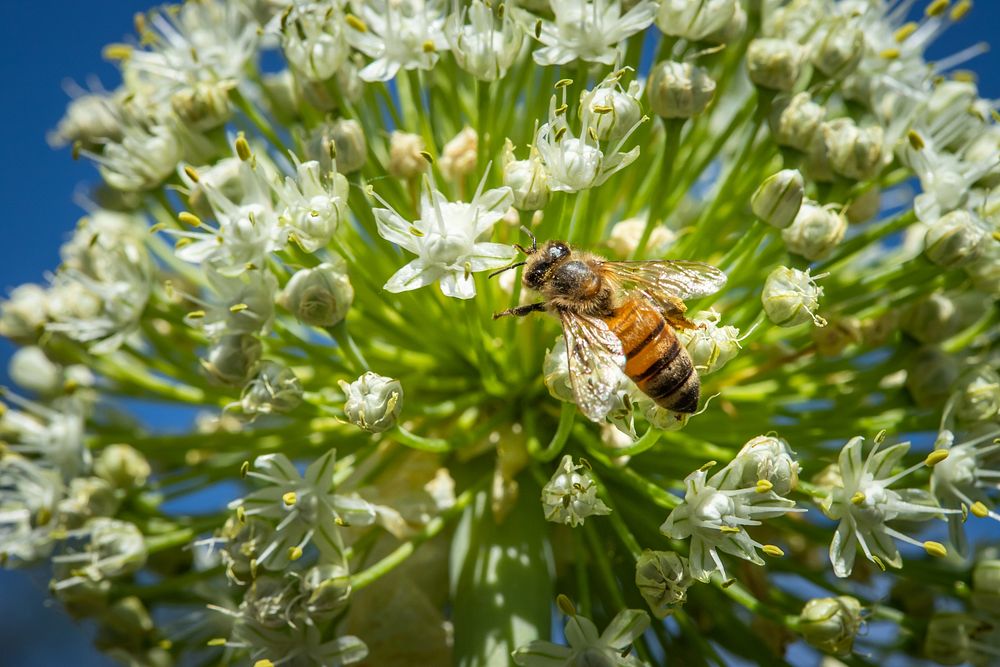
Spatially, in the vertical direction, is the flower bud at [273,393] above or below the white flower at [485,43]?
below

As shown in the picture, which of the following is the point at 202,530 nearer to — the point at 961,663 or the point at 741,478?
the point at 741,478

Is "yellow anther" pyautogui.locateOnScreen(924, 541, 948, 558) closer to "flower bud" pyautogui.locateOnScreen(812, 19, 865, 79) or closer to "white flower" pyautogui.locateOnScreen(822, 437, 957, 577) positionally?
"white flower" pyautogui.locateOnScreen(822, 437, 957, 577)

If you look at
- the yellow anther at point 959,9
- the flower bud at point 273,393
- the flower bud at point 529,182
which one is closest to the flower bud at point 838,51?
→ the yellow anther at point 959,9

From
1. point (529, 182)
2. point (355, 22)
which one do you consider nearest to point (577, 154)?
point (529, 182)

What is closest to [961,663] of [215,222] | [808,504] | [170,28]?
[808,504]

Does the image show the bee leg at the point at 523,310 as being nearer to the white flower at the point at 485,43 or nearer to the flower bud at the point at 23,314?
the white flower at the point at 485,43

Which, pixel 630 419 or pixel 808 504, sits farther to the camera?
pixel 808 504
